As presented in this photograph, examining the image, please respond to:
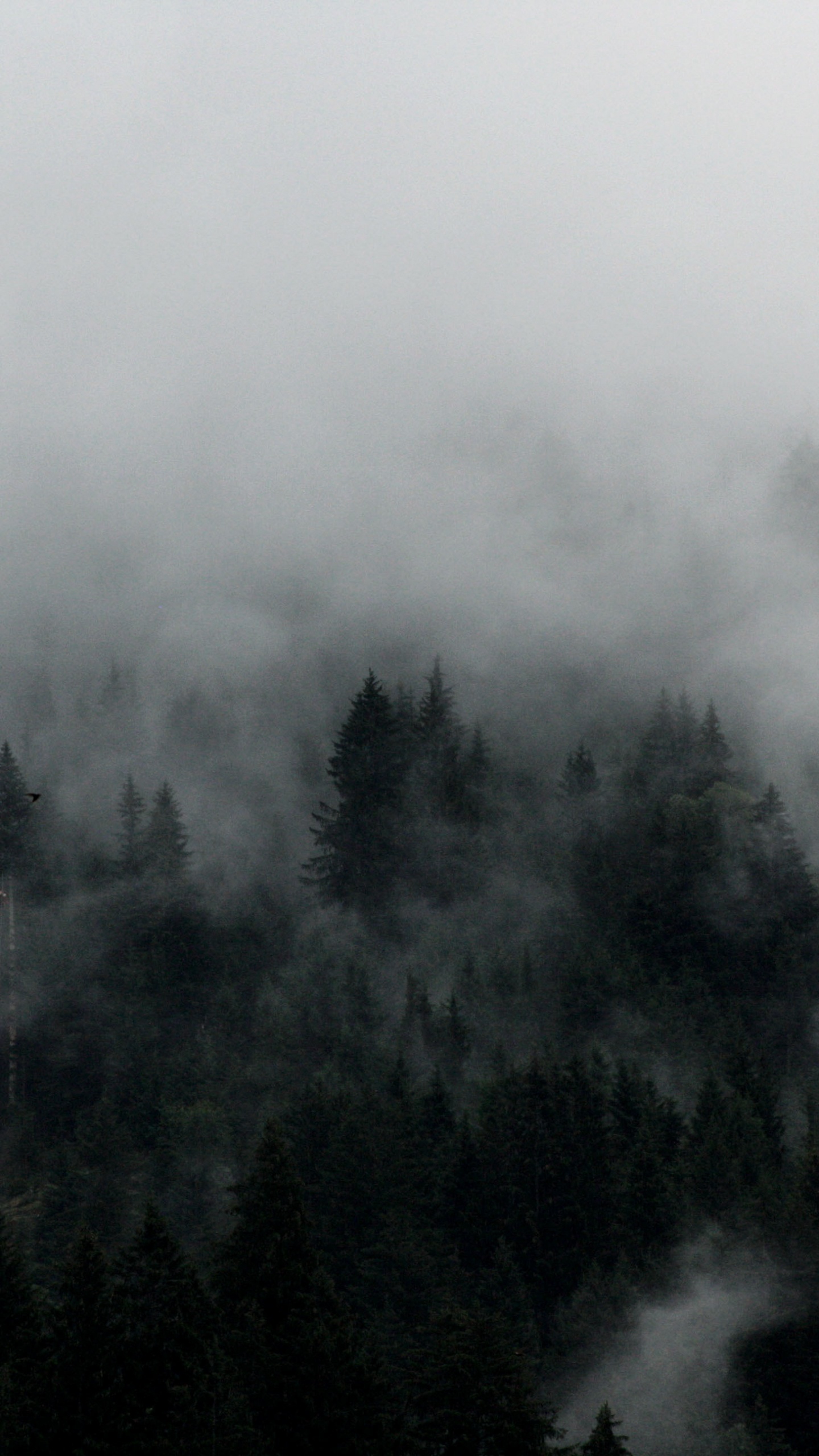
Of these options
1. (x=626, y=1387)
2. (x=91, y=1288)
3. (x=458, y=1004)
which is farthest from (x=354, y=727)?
(x=91, y=1288)

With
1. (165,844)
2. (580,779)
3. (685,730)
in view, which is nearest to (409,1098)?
(165,844)

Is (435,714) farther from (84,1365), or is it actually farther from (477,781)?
(84,1365)

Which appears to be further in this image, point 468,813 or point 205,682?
point 205,682

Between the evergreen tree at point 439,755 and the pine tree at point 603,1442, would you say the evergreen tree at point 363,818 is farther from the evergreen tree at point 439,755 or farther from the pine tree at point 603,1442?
the pine tree at point 603,1442

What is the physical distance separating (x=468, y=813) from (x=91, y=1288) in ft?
249

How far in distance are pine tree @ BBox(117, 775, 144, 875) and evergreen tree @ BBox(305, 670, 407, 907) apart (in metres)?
12.5

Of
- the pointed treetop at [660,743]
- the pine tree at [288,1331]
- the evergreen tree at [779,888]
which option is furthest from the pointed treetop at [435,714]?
the pine tree at [288,1331]

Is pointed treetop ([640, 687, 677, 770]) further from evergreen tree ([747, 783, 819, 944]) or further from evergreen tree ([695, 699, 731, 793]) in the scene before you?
evergreen tree ([747, 783, 819, 944])

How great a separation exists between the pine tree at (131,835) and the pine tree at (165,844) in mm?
583

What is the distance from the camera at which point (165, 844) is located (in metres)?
112

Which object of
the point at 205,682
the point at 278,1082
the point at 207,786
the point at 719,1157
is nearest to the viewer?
the point at 719,1157

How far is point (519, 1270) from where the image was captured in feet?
232

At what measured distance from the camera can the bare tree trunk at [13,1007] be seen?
103m

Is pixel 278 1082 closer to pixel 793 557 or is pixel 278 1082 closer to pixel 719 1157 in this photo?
pixel 719 1157
